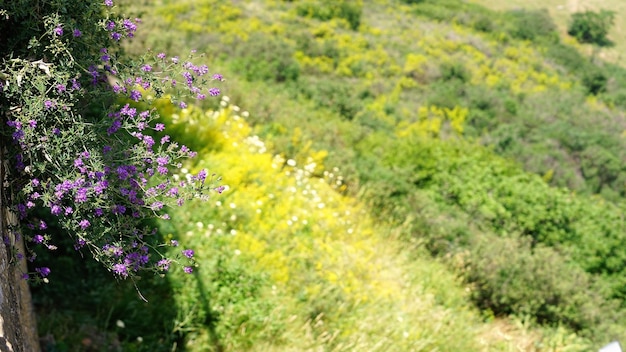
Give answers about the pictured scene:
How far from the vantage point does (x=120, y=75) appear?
2084mm

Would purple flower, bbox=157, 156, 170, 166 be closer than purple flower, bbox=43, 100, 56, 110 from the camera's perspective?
No

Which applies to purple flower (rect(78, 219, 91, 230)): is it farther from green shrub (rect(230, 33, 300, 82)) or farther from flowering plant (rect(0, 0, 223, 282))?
green shrub (rect(230, 33, 300, 82))

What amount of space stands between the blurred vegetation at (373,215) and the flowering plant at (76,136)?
2.30 metres

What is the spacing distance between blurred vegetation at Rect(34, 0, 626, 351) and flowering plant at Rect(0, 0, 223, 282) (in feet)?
7.56

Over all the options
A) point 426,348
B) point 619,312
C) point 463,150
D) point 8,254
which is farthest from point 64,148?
point 463,150

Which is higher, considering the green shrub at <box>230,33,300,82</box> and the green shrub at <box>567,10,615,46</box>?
the green shrub at <box>230,33,300,82</box>

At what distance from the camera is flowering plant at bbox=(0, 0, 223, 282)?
6.19 ft

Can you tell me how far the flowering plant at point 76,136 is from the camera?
1887 mm

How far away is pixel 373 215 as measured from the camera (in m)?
7.55

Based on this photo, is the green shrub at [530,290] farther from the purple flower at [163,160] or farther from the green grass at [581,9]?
the green grass at [581,9]

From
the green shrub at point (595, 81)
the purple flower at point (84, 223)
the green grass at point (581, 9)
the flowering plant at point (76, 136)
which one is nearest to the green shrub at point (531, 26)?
the green grass at point (581, 9)

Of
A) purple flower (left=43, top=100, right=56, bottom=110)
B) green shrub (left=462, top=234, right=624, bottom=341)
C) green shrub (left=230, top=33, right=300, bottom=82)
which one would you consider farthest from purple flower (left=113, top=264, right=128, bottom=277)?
green shrub (left=230, top=33, right=300, bottom=82)

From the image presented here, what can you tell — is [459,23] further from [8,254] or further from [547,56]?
[8,254]

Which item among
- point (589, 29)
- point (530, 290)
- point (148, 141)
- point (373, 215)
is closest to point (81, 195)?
point (148, 141)
